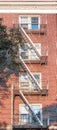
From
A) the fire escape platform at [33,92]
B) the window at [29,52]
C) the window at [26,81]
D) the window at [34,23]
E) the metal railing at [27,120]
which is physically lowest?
the metal railing at [27,120]

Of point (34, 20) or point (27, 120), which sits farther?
point (34, 20)

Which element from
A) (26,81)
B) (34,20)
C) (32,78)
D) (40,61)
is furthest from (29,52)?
(34,20)

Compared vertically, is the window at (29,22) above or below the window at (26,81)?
above

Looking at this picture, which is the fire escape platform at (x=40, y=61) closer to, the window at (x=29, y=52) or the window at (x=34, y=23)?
the window at (x=29, y=52)

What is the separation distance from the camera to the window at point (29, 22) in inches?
1142

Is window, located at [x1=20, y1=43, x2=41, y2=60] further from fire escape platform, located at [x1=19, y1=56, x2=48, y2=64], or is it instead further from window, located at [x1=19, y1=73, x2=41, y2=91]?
window, located at [x1=19, y1=73, x2=41, y2=91]

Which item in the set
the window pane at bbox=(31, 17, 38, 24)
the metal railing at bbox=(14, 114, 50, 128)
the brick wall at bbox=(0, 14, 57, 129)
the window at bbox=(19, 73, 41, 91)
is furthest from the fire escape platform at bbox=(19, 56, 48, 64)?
the metal railing at bbox=(14, 114, 50, 128)

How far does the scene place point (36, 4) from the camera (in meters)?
29.0

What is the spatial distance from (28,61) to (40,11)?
3.53 metres

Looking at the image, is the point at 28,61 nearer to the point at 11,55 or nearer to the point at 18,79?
the point at 18,79

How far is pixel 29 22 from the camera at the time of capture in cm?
2916

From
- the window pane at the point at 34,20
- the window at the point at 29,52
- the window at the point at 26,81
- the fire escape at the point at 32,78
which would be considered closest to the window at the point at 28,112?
the fire escape at the point at 32,78

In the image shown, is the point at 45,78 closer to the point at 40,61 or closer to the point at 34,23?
the point at 40,61

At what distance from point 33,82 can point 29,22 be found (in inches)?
160
